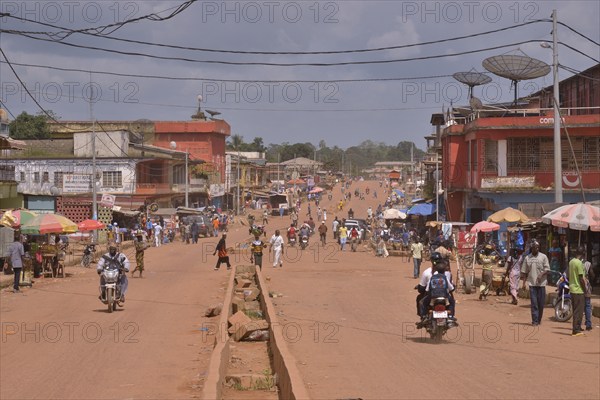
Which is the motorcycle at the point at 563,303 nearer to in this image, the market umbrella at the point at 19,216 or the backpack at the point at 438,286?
the backpack at the point at 438,286

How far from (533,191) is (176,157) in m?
40.8

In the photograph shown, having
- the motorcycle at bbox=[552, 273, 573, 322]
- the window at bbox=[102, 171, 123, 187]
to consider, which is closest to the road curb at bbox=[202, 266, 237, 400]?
the motorcycle at bbox=[552, 273, 573, 322]

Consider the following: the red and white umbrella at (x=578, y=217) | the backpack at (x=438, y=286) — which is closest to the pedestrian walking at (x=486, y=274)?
the red and white umbrella at (x=578, y=217)

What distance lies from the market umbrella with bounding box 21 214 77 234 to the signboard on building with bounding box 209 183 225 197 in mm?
54317

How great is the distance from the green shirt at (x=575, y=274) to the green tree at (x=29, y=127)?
73.6 metres

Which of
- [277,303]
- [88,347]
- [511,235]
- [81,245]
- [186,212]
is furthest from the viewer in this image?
[186,212]

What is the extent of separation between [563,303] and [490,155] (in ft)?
78.3

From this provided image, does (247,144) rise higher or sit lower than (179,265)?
higher

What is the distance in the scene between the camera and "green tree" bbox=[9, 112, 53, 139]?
8256cm

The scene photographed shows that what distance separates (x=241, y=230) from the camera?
6731 centimetres

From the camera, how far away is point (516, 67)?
37406mm

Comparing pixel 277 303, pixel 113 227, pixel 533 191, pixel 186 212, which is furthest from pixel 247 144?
pixel 277 303

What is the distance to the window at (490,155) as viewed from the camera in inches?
1566

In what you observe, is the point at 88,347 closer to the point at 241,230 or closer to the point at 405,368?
the point at 405,368
